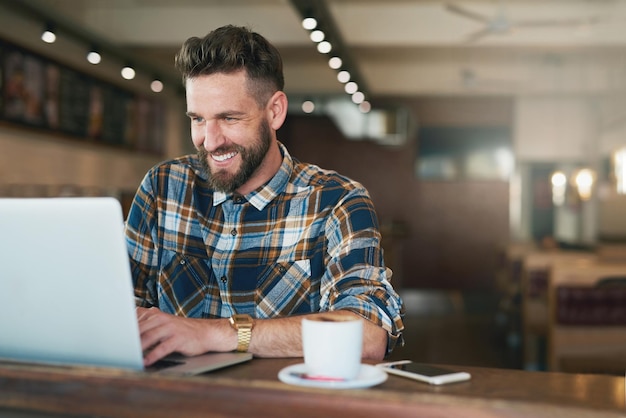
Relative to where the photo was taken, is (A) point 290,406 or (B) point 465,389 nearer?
(A) point 290,406

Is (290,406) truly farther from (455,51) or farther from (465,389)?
(455,51)

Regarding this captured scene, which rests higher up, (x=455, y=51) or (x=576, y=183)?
(x=455, y=51)

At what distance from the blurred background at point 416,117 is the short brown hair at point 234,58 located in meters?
3.33

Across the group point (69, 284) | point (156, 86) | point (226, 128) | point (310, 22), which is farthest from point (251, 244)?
point (156, 86)

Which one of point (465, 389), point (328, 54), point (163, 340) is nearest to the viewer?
point (465, 389)

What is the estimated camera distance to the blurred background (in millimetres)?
6285

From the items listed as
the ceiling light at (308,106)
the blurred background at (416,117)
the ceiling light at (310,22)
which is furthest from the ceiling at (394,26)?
the ceiling light at (308,106)

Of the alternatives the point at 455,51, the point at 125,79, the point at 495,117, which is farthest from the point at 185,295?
the point at 495,117

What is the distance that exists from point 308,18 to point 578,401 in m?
4.55

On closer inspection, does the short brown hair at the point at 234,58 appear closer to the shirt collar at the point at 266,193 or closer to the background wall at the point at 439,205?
the shirt collar at the point at 266,193

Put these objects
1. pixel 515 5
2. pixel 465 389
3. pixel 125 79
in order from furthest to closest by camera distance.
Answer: pixel 125 79
pixel 515 5
pixel 465 389

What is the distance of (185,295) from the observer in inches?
70.1

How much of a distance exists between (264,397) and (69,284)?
34 cm

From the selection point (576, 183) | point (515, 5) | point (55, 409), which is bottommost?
point (55, 409)
